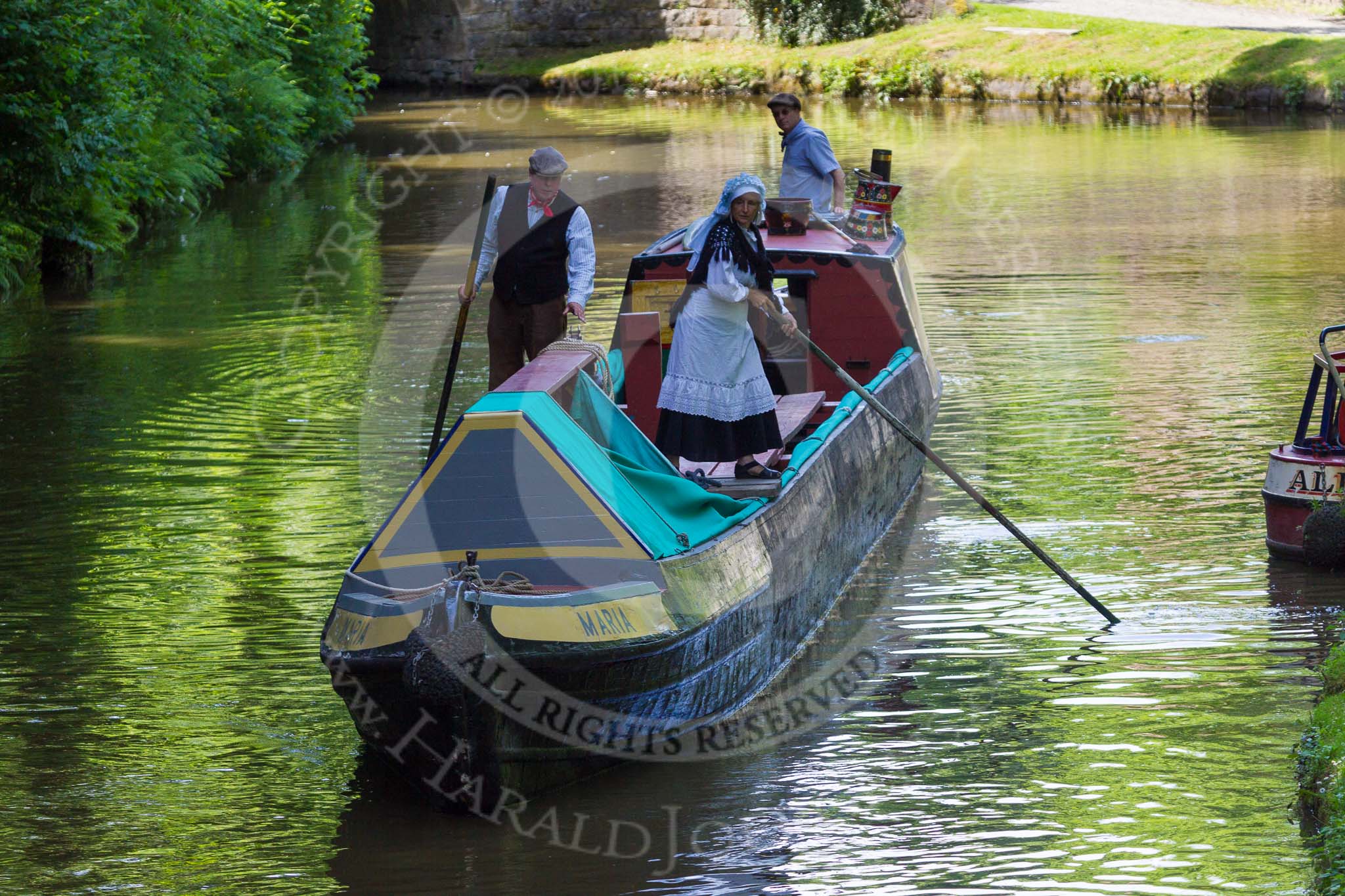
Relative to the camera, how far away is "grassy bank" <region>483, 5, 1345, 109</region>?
34938 mm

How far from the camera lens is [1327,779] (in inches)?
265

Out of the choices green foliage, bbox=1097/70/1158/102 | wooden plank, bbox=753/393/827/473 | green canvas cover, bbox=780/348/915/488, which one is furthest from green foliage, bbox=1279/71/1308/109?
wooden plank, bbox=753/393/827/473

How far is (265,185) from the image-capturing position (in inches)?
1192

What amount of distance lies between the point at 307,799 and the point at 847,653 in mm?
2853

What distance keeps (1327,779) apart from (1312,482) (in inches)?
121

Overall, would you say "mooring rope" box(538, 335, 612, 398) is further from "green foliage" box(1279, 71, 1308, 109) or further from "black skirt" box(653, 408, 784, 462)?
"green foliage" box(1279, 71, 1308, 109)

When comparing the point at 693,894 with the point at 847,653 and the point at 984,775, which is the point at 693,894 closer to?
the point at 984,775

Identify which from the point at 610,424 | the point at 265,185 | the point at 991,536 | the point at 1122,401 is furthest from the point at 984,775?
the point at 265,185

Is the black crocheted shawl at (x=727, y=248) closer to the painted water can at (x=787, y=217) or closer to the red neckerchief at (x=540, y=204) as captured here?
the red neckerchief at (x=540, y=204)

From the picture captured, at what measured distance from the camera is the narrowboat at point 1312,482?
934cm

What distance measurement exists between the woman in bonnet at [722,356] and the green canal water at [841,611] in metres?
1.13

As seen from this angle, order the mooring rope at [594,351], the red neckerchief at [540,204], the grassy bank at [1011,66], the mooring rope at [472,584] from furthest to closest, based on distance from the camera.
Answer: the grassy bank at [1011,66] → the red neckerchief at [540,204] → the mooring rope at [594,351] → the mooring rope at [472,584]

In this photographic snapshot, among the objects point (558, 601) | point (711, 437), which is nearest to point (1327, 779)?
point (558, 601)

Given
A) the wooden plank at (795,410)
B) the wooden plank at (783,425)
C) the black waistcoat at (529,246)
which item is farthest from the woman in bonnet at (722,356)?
the wooden plank at (795,410)
